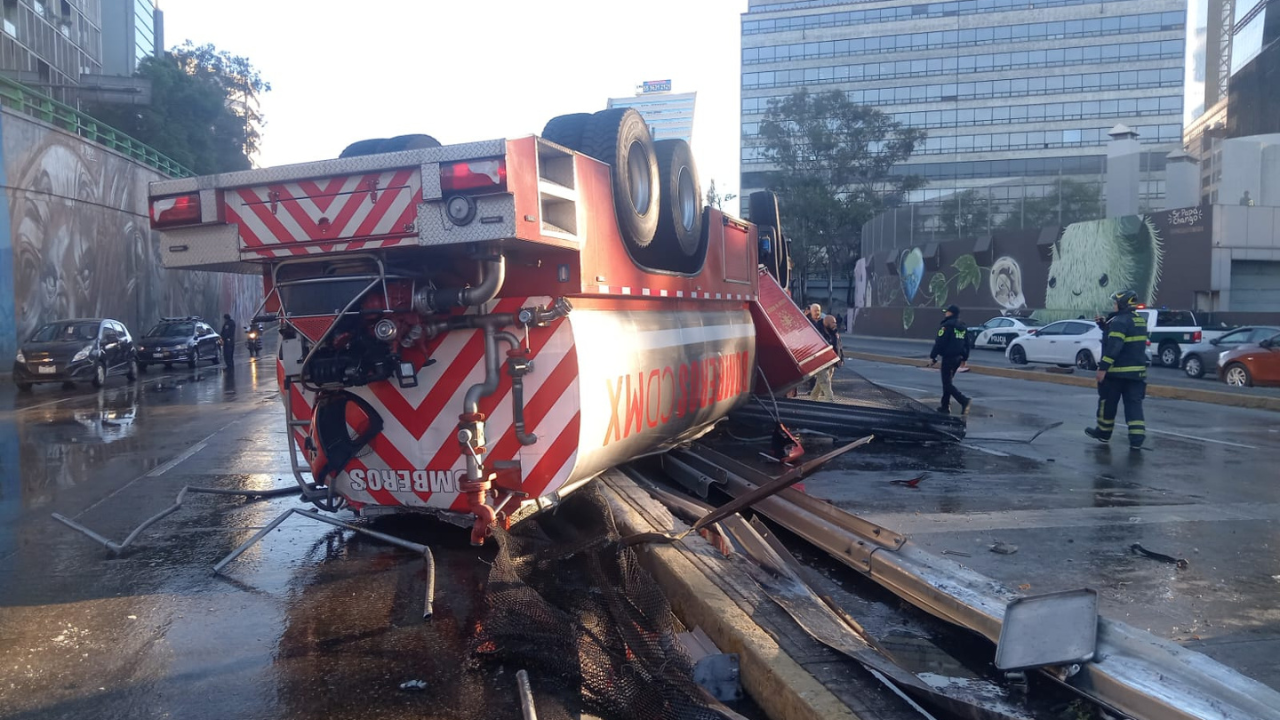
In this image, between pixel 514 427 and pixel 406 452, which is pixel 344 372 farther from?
pixel 514 427

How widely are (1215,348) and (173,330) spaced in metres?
26.4

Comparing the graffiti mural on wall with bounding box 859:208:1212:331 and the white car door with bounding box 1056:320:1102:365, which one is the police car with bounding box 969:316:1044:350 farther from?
the white car door with bounding box 1056:320:1102:365

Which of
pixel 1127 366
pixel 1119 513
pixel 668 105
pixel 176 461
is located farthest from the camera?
pixel 668 105

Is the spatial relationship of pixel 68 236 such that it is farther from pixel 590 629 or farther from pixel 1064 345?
pixel 590 629

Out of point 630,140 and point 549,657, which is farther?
point 630,140

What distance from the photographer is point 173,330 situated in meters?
26.1

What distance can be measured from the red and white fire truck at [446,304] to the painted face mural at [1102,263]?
32.3 meters

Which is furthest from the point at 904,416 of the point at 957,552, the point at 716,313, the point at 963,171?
the point at 963,171

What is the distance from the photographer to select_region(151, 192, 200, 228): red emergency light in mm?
5172

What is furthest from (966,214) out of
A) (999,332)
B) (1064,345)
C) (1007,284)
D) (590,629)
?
(590,629)

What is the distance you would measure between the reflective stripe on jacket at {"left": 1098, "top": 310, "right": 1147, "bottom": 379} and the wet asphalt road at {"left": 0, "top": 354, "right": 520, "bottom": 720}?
7.99 metres

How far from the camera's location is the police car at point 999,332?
34156 mm

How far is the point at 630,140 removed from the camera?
632 centimetres

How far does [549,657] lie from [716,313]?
4.94 m
